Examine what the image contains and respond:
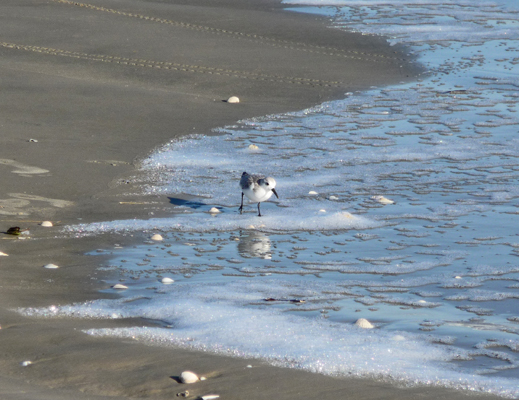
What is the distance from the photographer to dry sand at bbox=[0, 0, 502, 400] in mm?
3500

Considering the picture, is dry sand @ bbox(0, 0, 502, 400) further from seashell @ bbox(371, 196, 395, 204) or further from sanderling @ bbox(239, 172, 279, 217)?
seashell @ bbox(371, 196, 395, 204)

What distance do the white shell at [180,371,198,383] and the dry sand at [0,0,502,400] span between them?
0.04m

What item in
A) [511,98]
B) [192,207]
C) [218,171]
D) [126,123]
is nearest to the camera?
[192,207]

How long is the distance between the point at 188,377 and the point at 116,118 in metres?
6.16

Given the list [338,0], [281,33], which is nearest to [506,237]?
[281,33]

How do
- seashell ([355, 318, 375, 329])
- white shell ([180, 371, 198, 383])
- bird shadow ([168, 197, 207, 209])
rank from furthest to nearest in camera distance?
1. bird shadow ([168, 197, 207, 209])
2. seashell ([355, 318, 375, 329])
3. white shell ([180, 371, 198, 383])

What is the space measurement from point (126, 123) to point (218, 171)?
5.88 feet

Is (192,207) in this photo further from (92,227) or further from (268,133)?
(268,133)

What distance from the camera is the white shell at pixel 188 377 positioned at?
343 cm

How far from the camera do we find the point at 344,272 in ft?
17.3

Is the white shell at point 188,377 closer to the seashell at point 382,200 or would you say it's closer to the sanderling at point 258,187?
the sanderling at point 258,187

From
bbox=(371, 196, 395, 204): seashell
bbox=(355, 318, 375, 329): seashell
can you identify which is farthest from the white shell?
bbox=(371, 196, 395, 204): seashell

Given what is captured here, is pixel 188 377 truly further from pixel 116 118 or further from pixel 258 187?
pixel 116 118

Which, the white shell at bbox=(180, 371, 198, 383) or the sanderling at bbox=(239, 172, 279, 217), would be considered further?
the sanderling at bbox=(239, 172, 279, 217)
